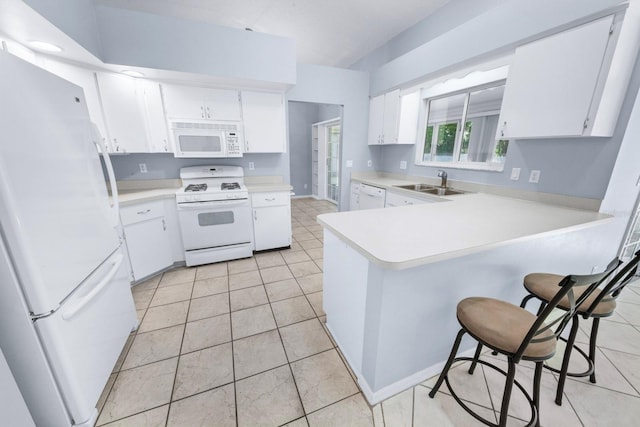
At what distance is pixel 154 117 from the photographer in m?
2.67

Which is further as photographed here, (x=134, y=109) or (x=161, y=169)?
(x=161, y=169)

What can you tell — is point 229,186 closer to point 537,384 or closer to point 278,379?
point 278,379

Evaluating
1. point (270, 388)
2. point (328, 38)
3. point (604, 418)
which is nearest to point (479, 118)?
point (328, 38)

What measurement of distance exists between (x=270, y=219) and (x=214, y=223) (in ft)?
2.24

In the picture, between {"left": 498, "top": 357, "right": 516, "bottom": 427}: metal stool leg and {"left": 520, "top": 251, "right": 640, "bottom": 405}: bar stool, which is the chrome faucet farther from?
{"left": 498, "top": 357, "right": 516, "bottom": 427}: metal stool leg

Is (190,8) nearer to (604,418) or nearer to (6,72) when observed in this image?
(6,72)

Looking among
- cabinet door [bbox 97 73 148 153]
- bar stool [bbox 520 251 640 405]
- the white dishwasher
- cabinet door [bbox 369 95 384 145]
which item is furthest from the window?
cabinet door [bbox 97 73 148 153]

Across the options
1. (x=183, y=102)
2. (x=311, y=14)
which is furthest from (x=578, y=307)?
(x=311, y=14)

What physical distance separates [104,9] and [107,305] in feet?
8.67

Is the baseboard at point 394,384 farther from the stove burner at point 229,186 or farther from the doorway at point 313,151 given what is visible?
the doorway at point 313,151

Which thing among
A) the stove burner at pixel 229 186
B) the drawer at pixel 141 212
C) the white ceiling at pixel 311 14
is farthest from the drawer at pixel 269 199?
the white ceiling at pixel 311 14

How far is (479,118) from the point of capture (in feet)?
9.43

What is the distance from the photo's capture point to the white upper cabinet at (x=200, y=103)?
2688mm

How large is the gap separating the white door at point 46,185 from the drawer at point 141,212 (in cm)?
103
